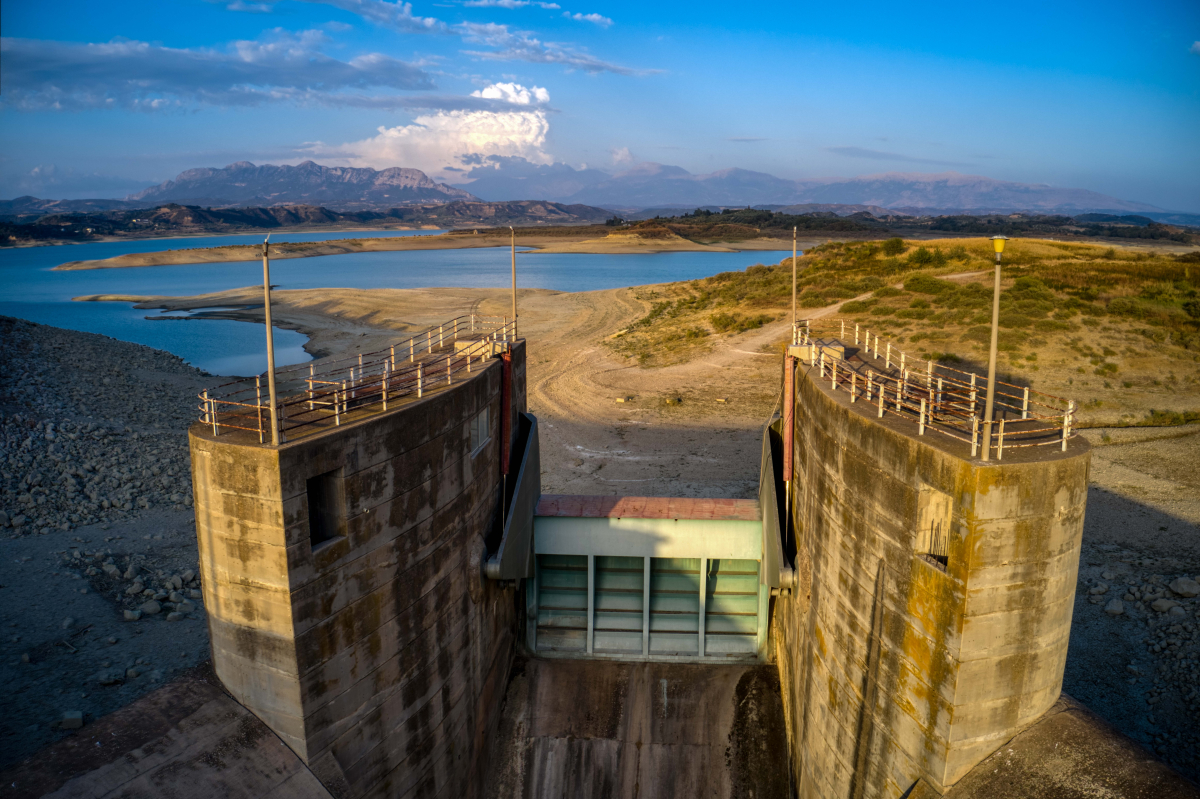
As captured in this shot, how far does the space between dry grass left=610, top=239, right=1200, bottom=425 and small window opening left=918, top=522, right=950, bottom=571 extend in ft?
72.8

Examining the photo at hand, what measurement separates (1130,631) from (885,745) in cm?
799

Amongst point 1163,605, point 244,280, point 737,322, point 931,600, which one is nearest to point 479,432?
point 931,600

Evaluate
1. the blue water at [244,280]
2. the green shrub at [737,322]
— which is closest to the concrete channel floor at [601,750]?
the green shrub at [737,322]

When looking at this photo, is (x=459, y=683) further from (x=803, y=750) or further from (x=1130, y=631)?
(x=1130, y=631)

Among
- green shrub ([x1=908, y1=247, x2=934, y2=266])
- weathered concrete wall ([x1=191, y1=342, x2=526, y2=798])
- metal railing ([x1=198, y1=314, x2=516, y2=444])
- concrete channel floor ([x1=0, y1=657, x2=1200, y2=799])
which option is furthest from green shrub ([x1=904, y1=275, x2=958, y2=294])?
weathered concrete wall ([x1=191, y1=342, x2=526, y2=798])

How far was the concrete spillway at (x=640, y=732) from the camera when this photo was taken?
1628 cm

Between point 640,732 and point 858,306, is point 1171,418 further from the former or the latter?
point 640,732

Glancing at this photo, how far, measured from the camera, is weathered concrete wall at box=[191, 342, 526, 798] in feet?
34.1

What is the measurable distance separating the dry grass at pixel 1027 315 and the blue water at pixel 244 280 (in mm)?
30169

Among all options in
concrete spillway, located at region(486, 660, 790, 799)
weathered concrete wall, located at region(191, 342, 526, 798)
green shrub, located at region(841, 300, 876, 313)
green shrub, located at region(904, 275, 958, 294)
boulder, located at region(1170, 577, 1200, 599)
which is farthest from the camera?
green shrub, located at region(841, 300, 876, 313)

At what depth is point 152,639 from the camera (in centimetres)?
1492

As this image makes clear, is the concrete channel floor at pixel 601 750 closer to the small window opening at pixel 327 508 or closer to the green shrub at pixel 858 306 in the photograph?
the small window opening at pixel 327 508

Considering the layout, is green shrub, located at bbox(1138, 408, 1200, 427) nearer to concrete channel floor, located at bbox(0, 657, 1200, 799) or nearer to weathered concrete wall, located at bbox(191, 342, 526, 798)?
concrete channel floor, located at bbox(0, 657, 1200, 799)

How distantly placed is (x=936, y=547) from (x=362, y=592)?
8268 mm
